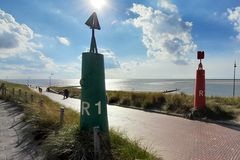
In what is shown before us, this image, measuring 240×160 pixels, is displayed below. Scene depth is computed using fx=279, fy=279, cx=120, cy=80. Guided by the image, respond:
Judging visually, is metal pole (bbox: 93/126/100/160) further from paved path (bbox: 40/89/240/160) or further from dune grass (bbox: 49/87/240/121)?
dune grass (bbox: 49/87/240/121)

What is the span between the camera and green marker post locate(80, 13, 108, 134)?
21.6 ft

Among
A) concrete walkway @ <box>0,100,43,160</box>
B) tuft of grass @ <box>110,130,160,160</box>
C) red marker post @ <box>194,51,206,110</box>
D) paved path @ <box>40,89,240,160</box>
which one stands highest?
red marker post @ <box>194,51,206,110</box>

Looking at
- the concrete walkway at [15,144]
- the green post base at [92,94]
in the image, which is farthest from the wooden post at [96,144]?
the concrete walkway at [15,144]

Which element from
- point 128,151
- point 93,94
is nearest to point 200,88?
point 93,94

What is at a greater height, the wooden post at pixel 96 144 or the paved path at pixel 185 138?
the wooden post at pixel 96 144

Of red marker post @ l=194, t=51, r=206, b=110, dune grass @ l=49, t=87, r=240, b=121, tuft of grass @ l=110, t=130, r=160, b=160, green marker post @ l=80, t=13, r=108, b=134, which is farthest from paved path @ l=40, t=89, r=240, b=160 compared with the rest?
green marker post @ l=80, t=13, r=108, b=134

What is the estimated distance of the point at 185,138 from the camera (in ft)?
28.9

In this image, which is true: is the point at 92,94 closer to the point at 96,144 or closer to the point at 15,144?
the point at 96,144

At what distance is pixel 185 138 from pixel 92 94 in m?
3.82

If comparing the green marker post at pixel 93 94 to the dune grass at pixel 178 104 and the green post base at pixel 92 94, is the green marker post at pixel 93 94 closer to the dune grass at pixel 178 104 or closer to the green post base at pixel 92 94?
the green post base at pixel 92 94

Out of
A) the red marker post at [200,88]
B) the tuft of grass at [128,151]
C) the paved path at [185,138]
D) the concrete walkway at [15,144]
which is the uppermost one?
the red marker post at [200,88]

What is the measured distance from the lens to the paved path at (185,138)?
7.02 metres

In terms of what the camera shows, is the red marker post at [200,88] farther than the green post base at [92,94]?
Yes

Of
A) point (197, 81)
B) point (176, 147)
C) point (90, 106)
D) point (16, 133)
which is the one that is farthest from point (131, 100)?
point (90, 106)
